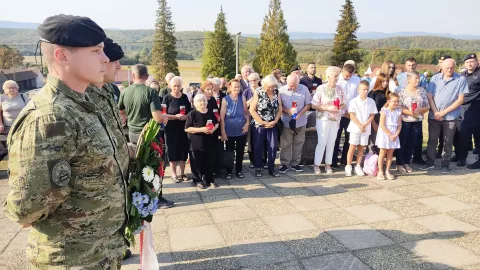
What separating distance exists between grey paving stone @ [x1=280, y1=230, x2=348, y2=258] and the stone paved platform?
11 millimetres

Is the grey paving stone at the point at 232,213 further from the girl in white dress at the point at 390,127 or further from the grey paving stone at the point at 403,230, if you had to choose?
the girl in white dress at the point at 390,127

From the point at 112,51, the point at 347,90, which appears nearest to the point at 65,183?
the point at 112,51

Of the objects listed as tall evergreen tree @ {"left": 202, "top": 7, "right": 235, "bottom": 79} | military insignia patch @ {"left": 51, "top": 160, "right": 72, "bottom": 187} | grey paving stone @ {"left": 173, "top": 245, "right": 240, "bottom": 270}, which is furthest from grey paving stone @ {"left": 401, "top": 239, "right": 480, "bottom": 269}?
tall evergreen tree @ {"left": 202, "top": 7, "right": 235, "bottom": 79}

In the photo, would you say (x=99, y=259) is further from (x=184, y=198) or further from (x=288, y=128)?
(x=288, y=128)

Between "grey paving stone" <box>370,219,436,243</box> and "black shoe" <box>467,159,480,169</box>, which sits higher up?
"black shoe" <box>467,159,480,169</box>

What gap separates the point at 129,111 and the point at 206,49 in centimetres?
4954

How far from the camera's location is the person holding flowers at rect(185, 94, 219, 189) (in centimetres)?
564

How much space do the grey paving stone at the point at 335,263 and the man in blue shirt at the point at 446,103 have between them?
4085 mm

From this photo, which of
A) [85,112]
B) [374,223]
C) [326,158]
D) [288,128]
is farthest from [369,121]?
[85,112]

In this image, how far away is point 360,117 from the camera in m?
6.21

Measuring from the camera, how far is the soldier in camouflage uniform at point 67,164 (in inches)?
60.1

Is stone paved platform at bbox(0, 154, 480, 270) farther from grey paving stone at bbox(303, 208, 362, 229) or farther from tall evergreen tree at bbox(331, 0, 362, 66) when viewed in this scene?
tall evergreen tree at bbox(331, 0, 362, 66)

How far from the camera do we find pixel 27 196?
1.54 m

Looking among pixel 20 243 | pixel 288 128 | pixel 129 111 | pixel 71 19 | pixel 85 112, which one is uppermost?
pixel 71 19
